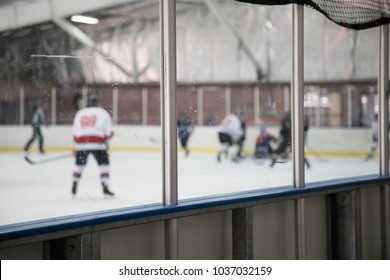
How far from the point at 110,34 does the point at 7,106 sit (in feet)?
9.51

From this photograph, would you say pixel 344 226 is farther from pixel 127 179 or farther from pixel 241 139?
pixel 241 139

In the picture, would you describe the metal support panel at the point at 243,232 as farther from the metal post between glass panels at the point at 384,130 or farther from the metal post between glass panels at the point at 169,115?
the metal post between glass panels at the point at 384,130

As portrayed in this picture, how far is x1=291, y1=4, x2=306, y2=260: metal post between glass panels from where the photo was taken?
10.4 ft

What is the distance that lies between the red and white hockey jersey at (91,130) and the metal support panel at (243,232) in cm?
234

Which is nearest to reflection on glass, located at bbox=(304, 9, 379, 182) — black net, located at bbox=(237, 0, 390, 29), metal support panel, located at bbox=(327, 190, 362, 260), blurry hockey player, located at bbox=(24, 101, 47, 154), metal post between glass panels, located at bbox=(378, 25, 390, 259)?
metal post between glass panels, located at bbox=(378, 25, 390, 259)

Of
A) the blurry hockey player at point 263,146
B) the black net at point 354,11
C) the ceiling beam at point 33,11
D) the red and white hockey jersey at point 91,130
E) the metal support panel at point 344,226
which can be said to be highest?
the ceiling beam at point 33,11

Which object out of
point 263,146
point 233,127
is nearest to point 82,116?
point 263,146

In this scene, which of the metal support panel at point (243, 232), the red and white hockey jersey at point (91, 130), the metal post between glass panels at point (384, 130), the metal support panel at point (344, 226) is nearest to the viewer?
the metal support panel at point (243, 232)

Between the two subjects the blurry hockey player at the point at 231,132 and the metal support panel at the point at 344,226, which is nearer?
the metal support panel at the point at 344,226

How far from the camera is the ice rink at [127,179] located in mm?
3969

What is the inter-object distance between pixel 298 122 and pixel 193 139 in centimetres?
862

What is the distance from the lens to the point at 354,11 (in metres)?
3.16

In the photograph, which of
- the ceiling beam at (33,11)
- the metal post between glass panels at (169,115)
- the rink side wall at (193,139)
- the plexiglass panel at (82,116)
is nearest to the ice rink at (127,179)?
the plexiglass panel at (82,116)

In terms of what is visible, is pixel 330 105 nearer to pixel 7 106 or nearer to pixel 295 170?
pixel 7 106
